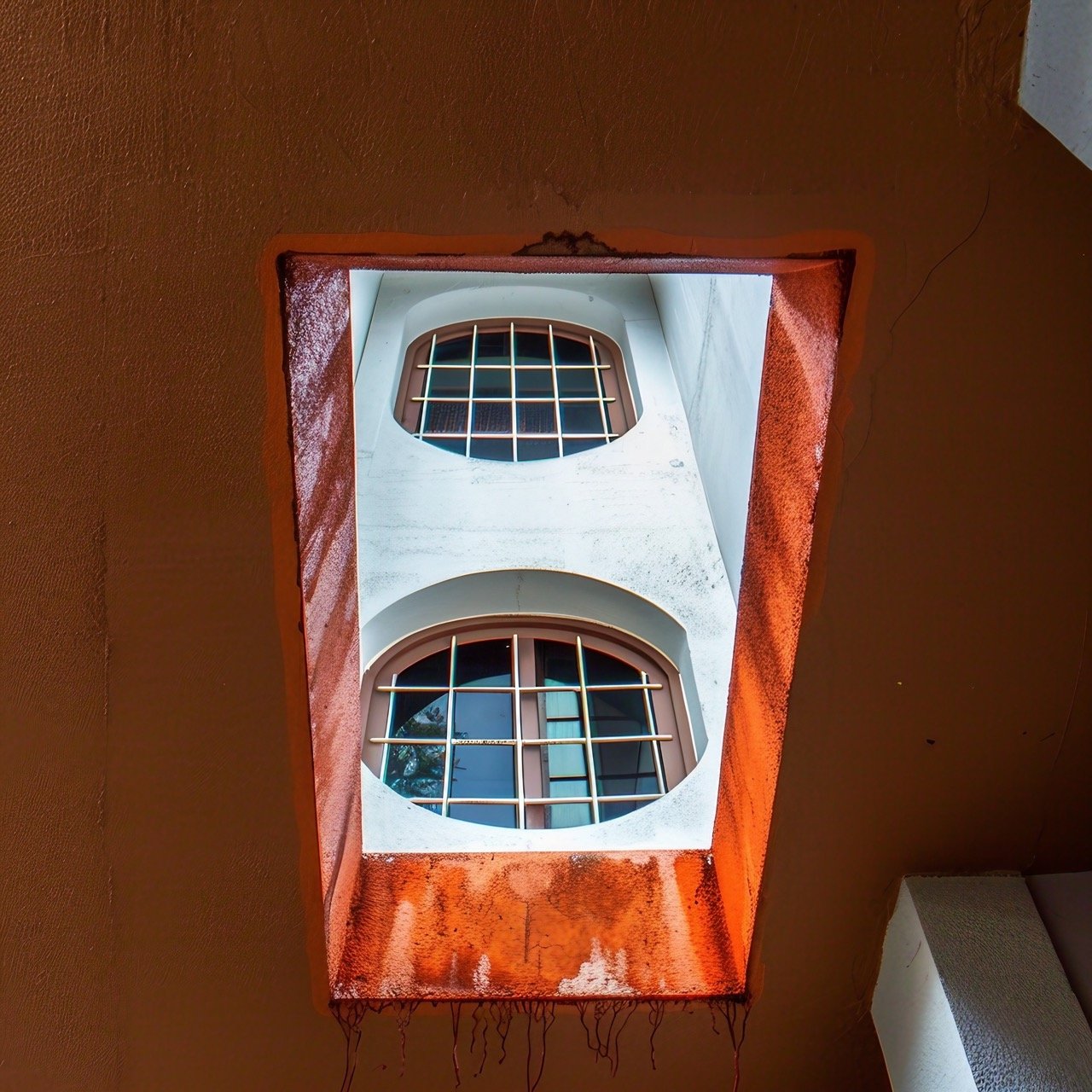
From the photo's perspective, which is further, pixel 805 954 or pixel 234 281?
pixel 805 954

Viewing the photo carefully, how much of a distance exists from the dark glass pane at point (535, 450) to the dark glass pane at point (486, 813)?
8.12 feet

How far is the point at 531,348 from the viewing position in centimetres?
723

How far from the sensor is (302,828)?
2490 millimetres

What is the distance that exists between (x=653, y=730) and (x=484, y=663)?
80 centimetres

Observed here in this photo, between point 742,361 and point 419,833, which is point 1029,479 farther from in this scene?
point 742,361

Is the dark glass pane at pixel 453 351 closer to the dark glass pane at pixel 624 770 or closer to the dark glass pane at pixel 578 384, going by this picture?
the dark glass pane at pixel 578 384

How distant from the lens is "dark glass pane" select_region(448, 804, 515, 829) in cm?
379

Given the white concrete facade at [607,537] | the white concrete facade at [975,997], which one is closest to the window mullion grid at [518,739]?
the white concrete facade at [607,537]

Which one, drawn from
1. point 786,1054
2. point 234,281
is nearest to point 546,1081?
point 786,1054

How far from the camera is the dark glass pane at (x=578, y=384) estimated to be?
21.9 ft

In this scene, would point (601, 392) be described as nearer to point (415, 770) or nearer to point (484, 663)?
point (484, 663)

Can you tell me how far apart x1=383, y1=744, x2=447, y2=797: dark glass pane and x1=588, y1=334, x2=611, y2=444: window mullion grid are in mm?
2535

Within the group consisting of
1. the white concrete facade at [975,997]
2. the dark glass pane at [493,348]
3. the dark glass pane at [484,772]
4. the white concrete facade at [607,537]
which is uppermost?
the dark glass pane at [493,348]

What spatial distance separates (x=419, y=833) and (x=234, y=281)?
7.20ft
